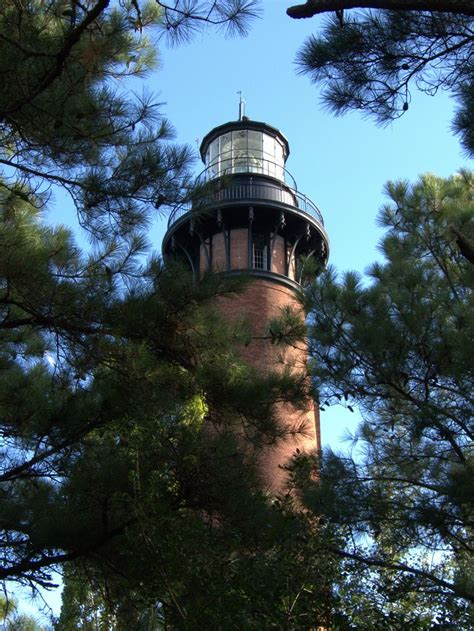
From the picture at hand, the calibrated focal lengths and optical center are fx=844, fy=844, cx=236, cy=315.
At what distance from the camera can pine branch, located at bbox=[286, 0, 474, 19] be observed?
3.68 m

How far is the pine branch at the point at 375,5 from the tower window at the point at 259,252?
12.8 metres

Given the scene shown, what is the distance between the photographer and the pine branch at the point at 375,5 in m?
3.68

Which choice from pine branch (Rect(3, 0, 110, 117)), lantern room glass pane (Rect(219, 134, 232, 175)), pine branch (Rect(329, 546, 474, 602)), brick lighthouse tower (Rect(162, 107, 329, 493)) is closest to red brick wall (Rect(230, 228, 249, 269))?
brick lighthouse tower (Rect(162, 107, 329, 493))

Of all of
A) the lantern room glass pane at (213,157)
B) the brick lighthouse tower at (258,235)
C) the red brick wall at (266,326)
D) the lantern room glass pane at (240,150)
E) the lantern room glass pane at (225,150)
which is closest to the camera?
the red brick wall at (266,326)

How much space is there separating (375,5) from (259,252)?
13181 mm

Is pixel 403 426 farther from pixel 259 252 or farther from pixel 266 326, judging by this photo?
pixel 259 252

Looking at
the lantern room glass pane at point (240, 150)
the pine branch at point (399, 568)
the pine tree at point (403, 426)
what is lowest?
the pine branch at point (399, 568)

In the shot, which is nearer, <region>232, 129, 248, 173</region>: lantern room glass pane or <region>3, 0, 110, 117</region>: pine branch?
<region>3, 0, 110, 117</region>: pine branch

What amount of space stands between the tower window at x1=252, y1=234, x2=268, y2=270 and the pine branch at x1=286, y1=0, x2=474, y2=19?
503 inches

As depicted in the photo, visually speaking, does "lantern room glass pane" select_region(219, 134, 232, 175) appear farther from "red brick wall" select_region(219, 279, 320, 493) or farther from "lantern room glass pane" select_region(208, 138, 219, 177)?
"red brick wall" select_region(219, 279, 320, 493)

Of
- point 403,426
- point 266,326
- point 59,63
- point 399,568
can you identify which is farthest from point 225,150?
point 59,63

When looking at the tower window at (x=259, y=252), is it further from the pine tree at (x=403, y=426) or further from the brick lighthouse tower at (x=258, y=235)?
the pine tree at (x=403, y=426)

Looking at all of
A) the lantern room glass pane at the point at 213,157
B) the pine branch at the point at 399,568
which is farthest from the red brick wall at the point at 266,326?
the pine branch at the point at 399,568

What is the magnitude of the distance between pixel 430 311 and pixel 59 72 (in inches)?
156
